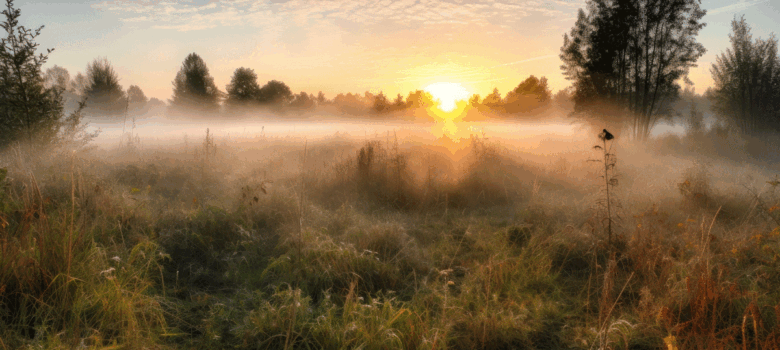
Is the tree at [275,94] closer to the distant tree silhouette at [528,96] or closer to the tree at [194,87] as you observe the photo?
the tree at [194,87]

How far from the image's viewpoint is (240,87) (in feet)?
131

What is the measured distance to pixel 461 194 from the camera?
8.21m

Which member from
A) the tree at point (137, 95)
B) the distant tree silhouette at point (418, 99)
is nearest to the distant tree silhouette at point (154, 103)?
the tree at point (137, 95)

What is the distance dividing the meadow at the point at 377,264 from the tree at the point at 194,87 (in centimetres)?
2986

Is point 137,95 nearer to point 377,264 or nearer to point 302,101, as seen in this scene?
point 302,101

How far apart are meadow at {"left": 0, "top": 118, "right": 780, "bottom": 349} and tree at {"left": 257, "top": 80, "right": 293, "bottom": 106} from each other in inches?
1371

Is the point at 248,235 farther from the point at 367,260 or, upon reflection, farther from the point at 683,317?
the point at 683,317

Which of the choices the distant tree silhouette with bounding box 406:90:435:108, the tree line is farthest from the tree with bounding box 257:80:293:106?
the tree line

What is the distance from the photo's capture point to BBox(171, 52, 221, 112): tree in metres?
35.1

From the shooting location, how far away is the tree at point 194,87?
1380 inches

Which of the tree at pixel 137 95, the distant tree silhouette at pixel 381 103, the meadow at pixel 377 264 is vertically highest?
the tree at pixel 137 95

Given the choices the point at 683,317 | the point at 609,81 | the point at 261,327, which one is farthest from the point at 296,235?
the point at 609,81

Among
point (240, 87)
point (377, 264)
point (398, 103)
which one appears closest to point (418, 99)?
point (398, 103)

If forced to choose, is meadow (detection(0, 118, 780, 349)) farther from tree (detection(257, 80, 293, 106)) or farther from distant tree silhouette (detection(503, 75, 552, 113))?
tree (detection(257, 80, 293, 106))
